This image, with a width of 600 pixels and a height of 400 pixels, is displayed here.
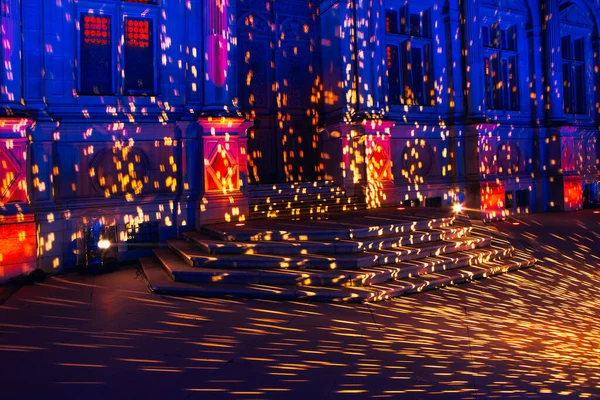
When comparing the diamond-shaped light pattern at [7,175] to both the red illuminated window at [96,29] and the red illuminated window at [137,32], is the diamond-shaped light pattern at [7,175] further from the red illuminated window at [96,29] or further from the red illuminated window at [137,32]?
the red illuminated window at [137,32]

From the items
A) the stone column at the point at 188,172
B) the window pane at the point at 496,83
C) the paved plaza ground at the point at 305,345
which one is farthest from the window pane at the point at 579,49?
the stone column at the point at 188,172

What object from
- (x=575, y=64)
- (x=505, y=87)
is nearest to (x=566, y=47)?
(x=575, y=64)

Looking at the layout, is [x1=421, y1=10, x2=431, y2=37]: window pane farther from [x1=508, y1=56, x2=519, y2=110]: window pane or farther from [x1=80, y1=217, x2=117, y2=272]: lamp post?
[x1=80, y1=217, x2=117, y2=272]: lamp post

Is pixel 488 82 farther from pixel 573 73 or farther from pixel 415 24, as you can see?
pixel 573 73

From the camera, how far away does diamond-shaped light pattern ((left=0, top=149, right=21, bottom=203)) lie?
24.2 ft

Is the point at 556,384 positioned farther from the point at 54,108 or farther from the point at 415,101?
the point at 415,101

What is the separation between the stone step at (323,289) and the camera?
5.75 metres

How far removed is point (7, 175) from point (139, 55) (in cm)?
343

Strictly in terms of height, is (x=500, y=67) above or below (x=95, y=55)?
above

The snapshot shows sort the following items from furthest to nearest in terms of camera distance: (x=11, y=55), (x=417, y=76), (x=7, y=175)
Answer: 1. (x=417, y=76)
2. (x=11, y=55)
3. (x=7, y=175)

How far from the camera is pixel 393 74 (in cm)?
1238

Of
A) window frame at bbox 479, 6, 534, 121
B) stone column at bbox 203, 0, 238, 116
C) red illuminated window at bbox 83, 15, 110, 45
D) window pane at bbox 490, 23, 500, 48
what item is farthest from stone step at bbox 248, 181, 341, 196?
window pane at bbox 490, 23, 500, 48

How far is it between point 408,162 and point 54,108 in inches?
341

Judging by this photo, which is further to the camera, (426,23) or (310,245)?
(426,23)
